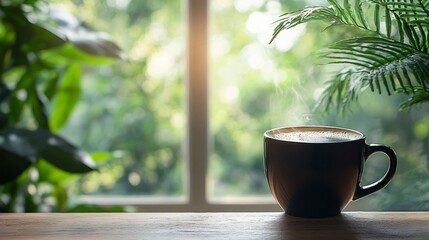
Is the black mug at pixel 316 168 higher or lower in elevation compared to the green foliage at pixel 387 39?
lower

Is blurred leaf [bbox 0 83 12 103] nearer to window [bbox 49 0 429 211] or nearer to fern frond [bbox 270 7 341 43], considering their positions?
window [bbox 49 0 429 211]

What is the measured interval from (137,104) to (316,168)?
98 cm

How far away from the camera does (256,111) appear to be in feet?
5.31

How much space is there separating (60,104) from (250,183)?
0.55m

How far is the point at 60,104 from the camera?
4.89ft

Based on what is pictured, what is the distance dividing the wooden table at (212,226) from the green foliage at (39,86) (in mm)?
424

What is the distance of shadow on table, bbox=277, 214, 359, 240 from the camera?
2.39 feet

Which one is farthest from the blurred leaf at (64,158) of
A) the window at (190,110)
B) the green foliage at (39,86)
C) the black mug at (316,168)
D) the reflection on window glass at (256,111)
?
the black mug at (316,168)

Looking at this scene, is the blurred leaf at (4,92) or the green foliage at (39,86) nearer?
the green foliage at (39,86)

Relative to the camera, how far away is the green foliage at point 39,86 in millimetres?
1233

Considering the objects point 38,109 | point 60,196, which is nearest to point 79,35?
point 38,109

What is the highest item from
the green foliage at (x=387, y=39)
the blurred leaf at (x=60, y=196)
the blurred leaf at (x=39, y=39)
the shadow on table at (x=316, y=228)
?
the blurred leaf at (x=39, y=39)

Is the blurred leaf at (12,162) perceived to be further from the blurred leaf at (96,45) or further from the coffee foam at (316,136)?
the coffee foam at (316,136)

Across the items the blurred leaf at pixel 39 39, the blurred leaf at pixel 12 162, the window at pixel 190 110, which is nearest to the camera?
the blurred leaf at pixel 12 162
